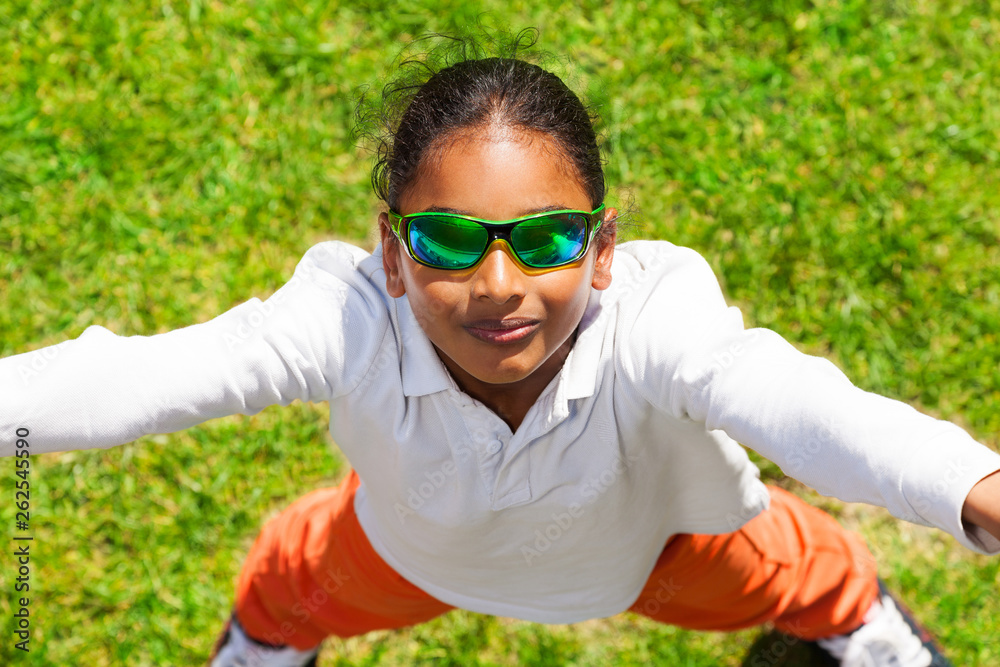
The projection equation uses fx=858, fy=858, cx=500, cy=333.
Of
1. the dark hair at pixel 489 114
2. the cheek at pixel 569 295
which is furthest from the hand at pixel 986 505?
the dark hair at pixel 489 114

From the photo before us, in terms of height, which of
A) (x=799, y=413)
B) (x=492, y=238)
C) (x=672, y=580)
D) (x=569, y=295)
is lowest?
(x=672, y=580)

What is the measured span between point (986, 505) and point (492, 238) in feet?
2.85

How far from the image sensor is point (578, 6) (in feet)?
12.0

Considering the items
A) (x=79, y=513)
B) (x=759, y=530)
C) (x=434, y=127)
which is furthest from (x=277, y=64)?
(x=759, y=530)

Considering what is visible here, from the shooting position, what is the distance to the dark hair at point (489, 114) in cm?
161

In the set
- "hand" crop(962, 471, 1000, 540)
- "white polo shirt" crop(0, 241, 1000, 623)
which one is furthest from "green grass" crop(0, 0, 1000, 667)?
"hand" crop(962, 471, 1000, 540)

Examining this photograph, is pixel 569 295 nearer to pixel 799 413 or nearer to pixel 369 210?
pixel 799 413

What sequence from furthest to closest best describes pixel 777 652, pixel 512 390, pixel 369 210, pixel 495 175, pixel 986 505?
pixel 369 210 < pixel 777 652 < pixel 512 390 < pixel 495 175 < pixel 986 505

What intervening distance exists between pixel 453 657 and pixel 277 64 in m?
2.49

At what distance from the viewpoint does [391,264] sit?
5.73 feet

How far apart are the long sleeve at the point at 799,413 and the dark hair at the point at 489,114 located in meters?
0.32

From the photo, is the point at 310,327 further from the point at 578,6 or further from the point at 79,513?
the point at 578,6

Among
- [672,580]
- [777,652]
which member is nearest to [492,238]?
[672,580]

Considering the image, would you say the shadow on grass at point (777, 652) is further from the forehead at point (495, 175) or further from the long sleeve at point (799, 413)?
the forehead at point (495, 175)
